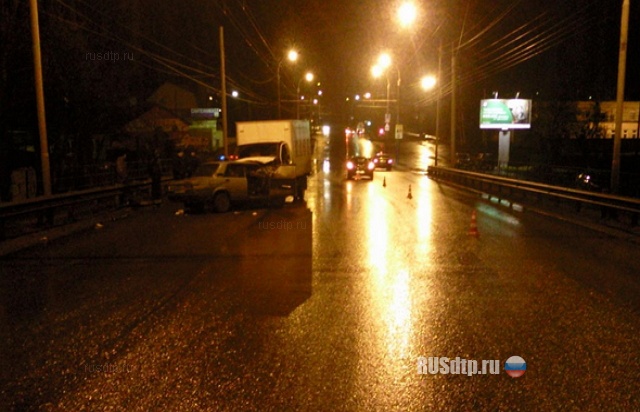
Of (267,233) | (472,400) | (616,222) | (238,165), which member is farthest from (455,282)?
(238,165)

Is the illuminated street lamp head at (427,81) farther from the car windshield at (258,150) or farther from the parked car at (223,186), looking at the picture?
the parked car at (223,186)

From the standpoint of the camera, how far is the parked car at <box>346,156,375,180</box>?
3550 centimetres

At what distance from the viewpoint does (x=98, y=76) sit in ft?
93.9

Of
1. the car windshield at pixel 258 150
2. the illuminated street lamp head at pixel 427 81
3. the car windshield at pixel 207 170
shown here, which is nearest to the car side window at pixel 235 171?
the car windshield at pixel 207 170

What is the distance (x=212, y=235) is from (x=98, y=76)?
17.4m

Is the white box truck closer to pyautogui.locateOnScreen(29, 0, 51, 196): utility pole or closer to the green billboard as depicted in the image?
pyautogui.locateOnScreen(29, 0, 51, 196): utility pole

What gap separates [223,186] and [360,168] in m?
17.0

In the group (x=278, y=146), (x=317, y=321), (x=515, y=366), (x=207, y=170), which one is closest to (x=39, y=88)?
(x=207, y=170)

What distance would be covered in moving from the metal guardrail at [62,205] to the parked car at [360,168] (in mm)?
14434

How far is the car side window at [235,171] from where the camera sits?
779 inches

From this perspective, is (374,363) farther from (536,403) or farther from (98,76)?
(98,76)

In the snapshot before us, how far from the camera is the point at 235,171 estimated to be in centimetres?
1994

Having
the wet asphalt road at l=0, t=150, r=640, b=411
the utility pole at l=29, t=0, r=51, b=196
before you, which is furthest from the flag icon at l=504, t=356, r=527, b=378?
the utility pole at l=29, t=0, r=51, b=196

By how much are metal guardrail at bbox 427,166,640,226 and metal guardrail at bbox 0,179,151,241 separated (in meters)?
14.5
